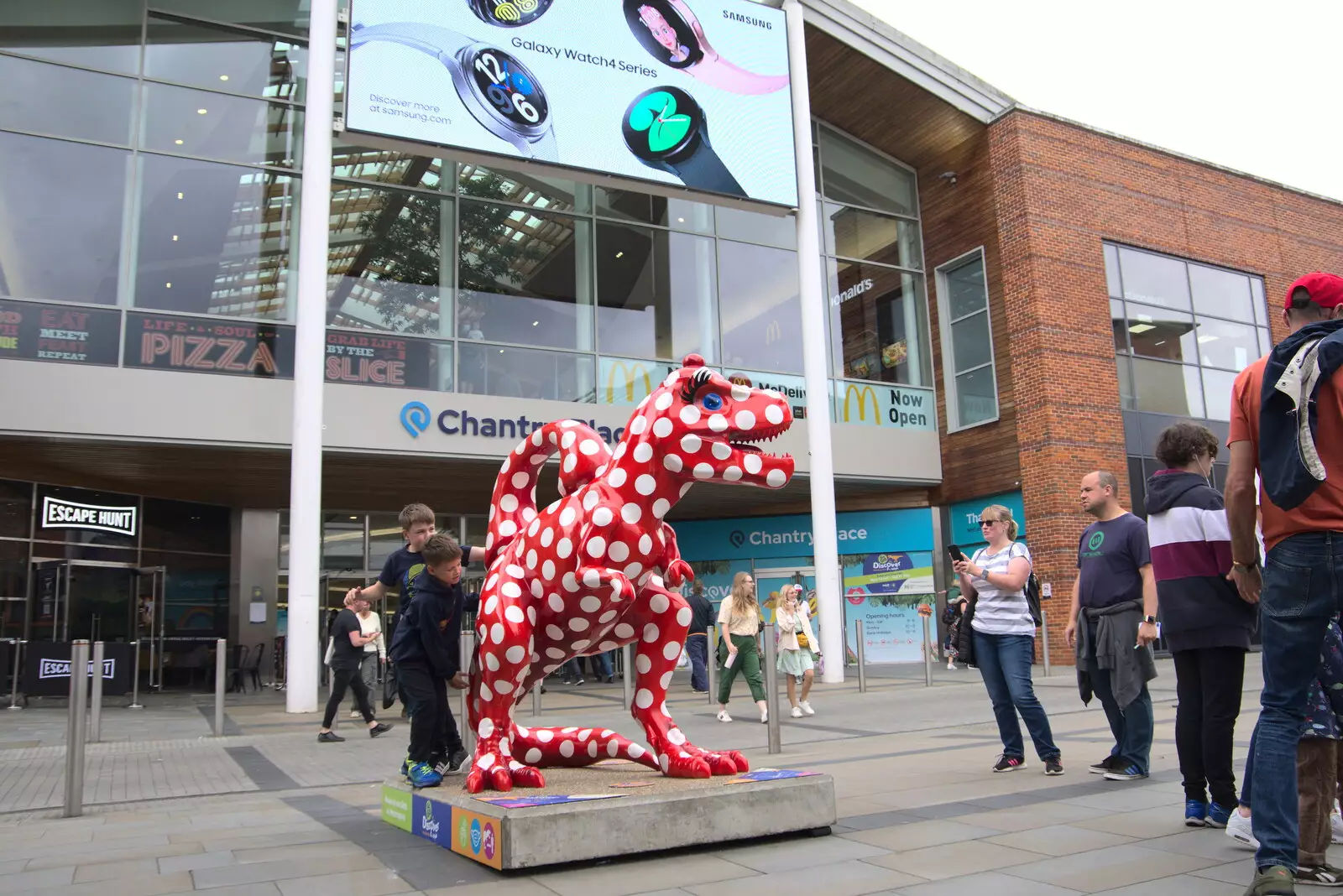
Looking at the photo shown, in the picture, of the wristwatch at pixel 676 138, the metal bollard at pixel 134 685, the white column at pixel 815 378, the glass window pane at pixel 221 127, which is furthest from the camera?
the white column at pixel 815 378

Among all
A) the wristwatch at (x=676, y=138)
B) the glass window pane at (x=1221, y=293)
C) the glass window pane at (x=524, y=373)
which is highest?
the wristwatch at (x=676, y=138)

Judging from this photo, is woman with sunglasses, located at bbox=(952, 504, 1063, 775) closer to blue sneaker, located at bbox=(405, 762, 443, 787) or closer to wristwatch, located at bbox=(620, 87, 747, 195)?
blue sneaker, located at bbox=(405, 762, 443, 787)

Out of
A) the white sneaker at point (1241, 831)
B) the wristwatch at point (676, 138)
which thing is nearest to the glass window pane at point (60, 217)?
the wristwatch at point (676, 138)

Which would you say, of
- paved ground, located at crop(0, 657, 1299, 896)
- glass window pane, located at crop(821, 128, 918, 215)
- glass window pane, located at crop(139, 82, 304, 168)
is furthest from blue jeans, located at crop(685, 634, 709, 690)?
glass window pane, located at crop(821, 128, 918, 215)

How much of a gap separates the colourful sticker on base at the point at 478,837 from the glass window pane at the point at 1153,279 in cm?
1887

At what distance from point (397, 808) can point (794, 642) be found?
6.71m

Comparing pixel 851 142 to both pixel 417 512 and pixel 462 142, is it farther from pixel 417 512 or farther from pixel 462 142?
pixel 417 512

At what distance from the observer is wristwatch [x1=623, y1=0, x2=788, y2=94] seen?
15.9m

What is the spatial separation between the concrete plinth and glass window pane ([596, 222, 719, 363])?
525 inches

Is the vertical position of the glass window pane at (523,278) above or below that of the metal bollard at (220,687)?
above

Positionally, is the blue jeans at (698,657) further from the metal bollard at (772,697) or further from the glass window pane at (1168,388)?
the glass window pane at (1168,388)

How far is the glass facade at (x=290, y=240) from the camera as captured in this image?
14641 millimetres

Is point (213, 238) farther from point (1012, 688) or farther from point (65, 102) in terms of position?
point (1012, 688)

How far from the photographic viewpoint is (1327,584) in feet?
10.3
